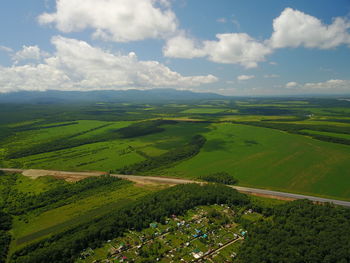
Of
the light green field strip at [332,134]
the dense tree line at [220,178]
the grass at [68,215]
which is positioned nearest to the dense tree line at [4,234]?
the grass at [68,215]

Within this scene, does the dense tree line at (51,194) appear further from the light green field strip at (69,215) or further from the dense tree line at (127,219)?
the dense tree line at (127,219)

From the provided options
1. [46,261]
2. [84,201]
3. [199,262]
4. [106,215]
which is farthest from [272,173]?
[46,261]

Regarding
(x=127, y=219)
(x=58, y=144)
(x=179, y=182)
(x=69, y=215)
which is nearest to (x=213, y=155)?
(x=179, y=182)

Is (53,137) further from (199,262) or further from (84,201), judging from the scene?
(199,262)

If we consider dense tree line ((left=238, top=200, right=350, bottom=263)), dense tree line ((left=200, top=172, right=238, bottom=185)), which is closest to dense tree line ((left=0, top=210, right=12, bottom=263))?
dense tree line ((left=238, top=200, right=350, bottom=263))

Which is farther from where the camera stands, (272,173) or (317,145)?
(317,145)

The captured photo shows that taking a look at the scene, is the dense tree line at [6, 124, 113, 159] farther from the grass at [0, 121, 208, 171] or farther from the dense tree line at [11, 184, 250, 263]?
the dense tree line at [11, 184, 250, 263]
